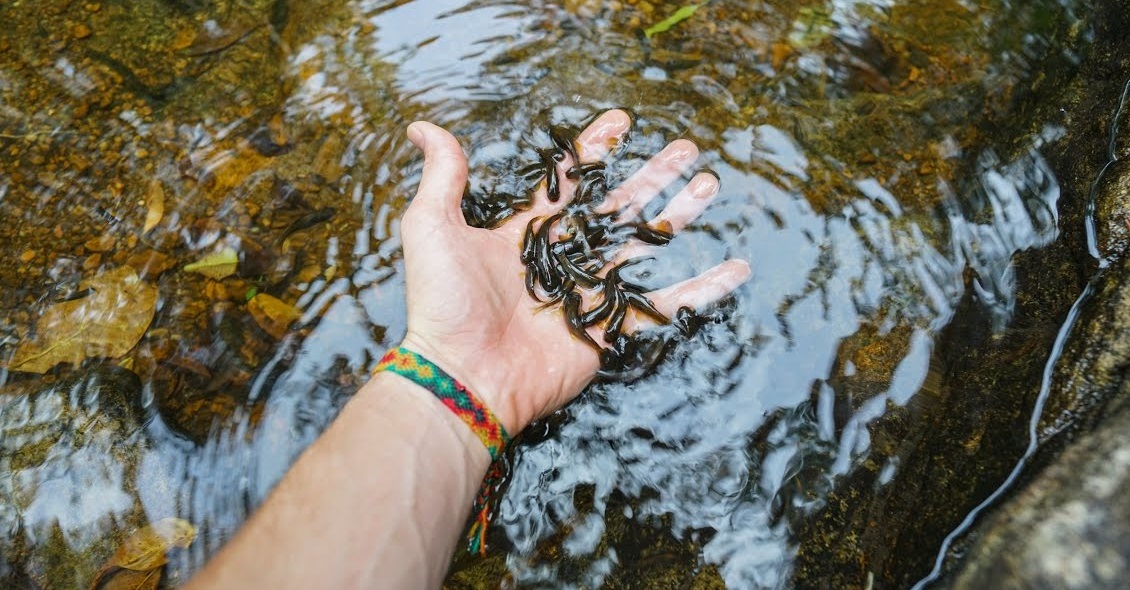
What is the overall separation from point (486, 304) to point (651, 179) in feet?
4.43

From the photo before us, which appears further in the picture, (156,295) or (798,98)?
(798,98)

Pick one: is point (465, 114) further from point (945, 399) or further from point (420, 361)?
point (945, 399)

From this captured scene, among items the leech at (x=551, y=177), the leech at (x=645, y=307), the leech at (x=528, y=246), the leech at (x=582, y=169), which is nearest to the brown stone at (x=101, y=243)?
the leech at (x=528, y=246)

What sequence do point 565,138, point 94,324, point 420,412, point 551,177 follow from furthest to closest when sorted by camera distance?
1. point 565,138
2. point 551,177
3. point 94,324
4. point 420,412

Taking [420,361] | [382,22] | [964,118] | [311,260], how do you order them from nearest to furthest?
[420,361], [311,260], [964,118], [382,22]

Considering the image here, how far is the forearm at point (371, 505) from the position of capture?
87.9 inches

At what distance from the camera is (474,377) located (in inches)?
116

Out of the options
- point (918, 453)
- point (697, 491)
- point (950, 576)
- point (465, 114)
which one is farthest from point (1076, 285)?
point (465, 114)

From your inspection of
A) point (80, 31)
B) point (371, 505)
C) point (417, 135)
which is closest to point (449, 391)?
point (371, 505)

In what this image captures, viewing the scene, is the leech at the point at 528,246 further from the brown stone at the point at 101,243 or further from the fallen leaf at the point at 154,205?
the brown stone at the point at 101,243

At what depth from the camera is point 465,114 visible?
4.19 meters

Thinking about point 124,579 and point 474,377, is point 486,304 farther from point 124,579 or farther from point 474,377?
point 124,579

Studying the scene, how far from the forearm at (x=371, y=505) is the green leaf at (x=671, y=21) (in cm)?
303

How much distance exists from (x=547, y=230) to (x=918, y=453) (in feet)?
6.59
